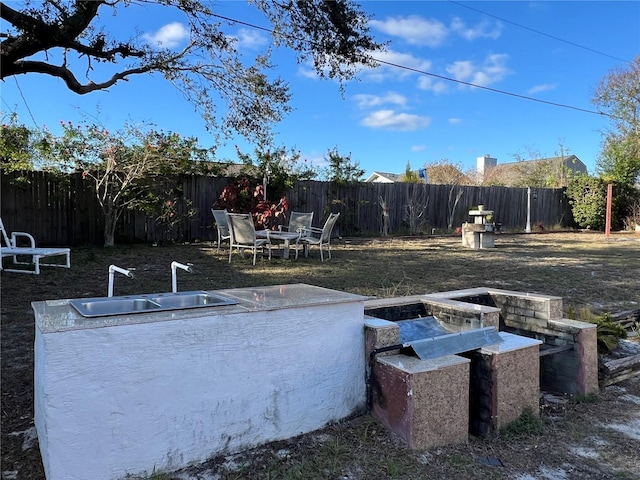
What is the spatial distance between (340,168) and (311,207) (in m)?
1.44

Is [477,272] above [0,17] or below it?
below

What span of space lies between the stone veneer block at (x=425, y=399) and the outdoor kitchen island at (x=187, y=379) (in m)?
0.21

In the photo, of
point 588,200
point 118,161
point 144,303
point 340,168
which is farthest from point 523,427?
point 588,200

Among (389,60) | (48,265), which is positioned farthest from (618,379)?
(389,60)

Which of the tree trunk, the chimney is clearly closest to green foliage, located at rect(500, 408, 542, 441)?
the tree trunk

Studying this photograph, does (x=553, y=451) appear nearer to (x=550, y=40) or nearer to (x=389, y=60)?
(x=389, y=60)

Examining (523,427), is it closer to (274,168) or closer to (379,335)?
(379,335)

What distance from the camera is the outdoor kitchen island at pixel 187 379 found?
156 centimetres

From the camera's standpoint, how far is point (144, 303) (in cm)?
220

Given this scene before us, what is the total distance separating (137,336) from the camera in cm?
167

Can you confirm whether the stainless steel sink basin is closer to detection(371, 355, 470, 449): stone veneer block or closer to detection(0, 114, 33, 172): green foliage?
detection(371, 355, 470, 449): stone veneer block

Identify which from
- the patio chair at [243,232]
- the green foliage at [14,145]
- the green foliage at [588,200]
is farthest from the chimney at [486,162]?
the green foliage at [14,145]

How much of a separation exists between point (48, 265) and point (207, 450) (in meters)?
5.55

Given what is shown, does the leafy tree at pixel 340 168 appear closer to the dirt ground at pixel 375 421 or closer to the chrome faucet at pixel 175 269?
the dirt ground at pixel 375 421
